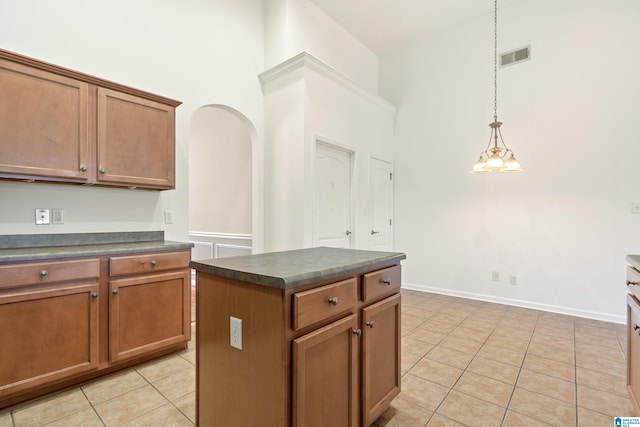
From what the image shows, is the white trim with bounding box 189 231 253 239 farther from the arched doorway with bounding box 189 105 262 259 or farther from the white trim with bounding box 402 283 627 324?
the white trim with bounding box 402 283 627 324

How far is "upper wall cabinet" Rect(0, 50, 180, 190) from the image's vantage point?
1.93 meters

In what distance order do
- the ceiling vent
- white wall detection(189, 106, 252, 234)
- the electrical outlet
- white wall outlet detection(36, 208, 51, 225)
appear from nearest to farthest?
white wall outlet detection(36, 208, 51, 225), the electrical outlet, the ceiling vent, white wall detection(189, 106, 252, 234)

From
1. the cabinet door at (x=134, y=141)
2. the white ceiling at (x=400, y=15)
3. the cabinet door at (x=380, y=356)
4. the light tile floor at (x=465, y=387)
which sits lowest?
the light tile floor at (x=465, y=387)

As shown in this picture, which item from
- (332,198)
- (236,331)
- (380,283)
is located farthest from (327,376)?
(332,198)

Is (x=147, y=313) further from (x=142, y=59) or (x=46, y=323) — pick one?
(x=142, y=59)

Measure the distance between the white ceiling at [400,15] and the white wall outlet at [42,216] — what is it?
149 inches

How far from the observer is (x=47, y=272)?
185 centimetres

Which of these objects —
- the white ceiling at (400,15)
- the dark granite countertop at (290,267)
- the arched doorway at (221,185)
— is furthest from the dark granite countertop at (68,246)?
the white ceiling at (400,15)

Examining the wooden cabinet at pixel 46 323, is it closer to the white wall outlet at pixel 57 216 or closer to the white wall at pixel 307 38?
the white wall outlet at pixel 57 216

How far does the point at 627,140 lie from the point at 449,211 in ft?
6.65

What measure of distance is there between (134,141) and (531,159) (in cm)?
441

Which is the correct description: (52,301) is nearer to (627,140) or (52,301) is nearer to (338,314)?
(338,314)

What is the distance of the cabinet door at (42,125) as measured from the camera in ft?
6.27

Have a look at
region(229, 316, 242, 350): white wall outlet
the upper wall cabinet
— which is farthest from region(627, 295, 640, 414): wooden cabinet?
the upper wall cabinet
